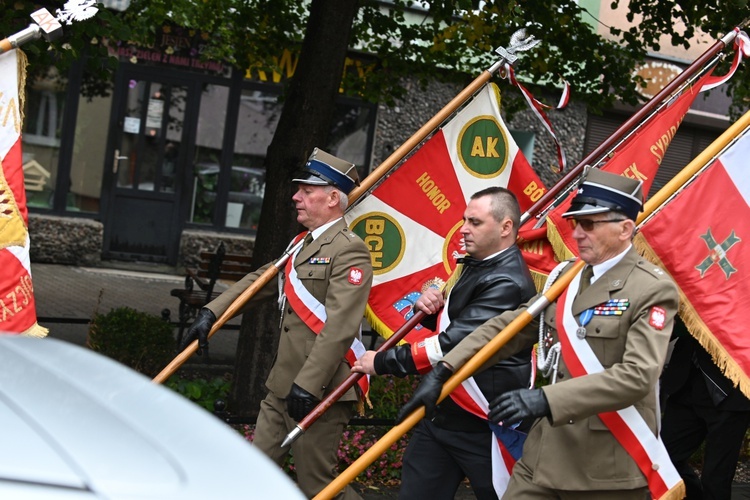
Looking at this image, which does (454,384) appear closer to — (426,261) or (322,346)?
(322,346)

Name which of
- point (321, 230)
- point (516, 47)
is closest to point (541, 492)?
point (321, 230)

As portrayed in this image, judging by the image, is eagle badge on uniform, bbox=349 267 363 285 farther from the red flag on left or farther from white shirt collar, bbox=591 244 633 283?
the red flag on left

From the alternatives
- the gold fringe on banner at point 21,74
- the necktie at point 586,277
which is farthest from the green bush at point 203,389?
the necktie at point 586,277

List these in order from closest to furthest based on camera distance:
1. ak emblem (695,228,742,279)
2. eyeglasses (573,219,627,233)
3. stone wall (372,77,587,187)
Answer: eyeglasses (573,219,627,233)
ak emblem (695,228,742,279)
stone wall (372,77,587,187)

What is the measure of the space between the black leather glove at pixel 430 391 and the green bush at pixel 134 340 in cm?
463

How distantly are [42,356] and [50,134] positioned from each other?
13840 mm

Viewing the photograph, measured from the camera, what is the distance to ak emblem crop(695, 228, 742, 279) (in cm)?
477

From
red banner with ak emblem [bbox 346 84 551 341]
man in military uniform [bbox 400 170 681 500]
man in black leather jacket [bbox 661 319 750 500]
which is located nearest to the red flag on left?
red banner with ak emblem [bbox 346 84 551 341]

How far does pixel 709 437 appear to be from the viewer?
20.2 feet

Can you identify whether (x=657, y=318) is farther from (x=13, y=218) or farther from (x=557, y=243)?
(x=13, y=218)

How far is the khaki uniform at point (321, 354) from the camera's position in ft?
16.7

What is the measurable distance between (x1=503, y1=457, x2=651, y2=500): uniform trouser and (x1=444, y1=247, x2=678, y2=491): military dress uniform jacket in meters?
0.04

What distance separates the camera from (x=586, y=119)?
18.2 m

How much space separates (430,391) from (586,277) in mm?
752
